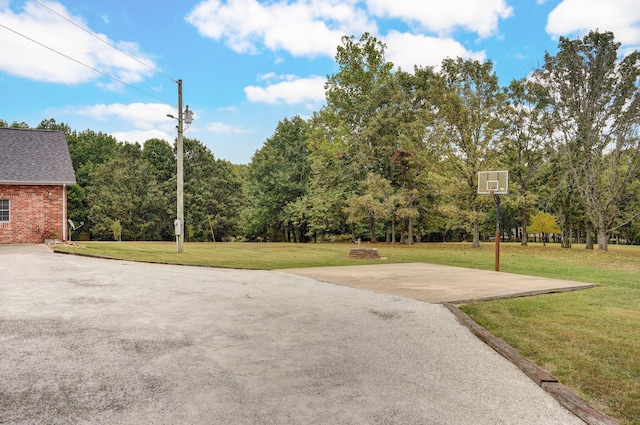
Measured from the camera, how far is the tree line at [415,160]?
26.9m

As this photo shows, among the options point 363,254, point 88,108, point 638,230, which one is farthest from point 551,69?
point 638,230

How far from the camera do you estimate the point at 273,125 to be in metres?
45.5

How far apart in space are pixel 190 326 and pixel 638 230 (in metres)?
62.5

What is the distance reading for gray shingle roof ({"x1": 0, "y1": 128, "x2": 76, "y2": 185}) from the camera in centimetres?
1869

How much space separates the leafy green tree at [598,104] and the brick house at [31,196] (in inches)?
1137

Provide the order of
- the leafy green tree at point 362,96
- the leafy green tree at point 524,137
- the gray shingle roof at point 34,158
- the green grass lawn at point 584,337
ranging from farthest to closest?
the leafy green tree at point 362,96, the leafy green tree at point 524,137, the gray shingle roof at point 34,158, the green grass lawn at point 584,337

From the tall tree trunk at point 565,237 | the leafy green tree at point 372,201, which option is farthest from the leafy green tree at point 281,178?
the tall tree trunk at point 565,237

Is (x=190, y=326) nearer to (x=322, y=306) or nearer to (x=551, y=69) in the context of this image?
(x=322, y=306)

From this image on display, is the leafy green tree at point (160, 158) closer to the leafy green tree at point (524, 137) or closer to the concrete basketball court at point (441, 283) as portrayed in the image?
the leafy green tree at point (524, 137)

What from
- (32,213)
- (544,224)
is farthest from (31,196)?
(544,224)

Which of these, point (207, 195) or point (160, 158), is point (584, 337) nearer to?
point (207, 195)

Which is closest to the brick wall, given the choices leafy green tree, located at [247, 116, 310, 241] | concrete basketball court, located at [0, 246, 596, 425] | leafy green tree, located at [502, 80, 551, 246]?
concrete basketball court, located at [0, 246, 596, 425]

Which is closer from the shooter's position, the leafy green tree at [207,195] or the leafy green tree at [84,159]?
the leafy green tree at [207,195]

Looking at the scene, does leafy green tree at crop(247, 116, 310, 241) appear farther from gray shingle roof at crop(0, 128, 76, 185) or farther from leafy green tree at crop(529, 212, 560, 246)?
leafy green tree at crop(529, 212, 560, 246)
